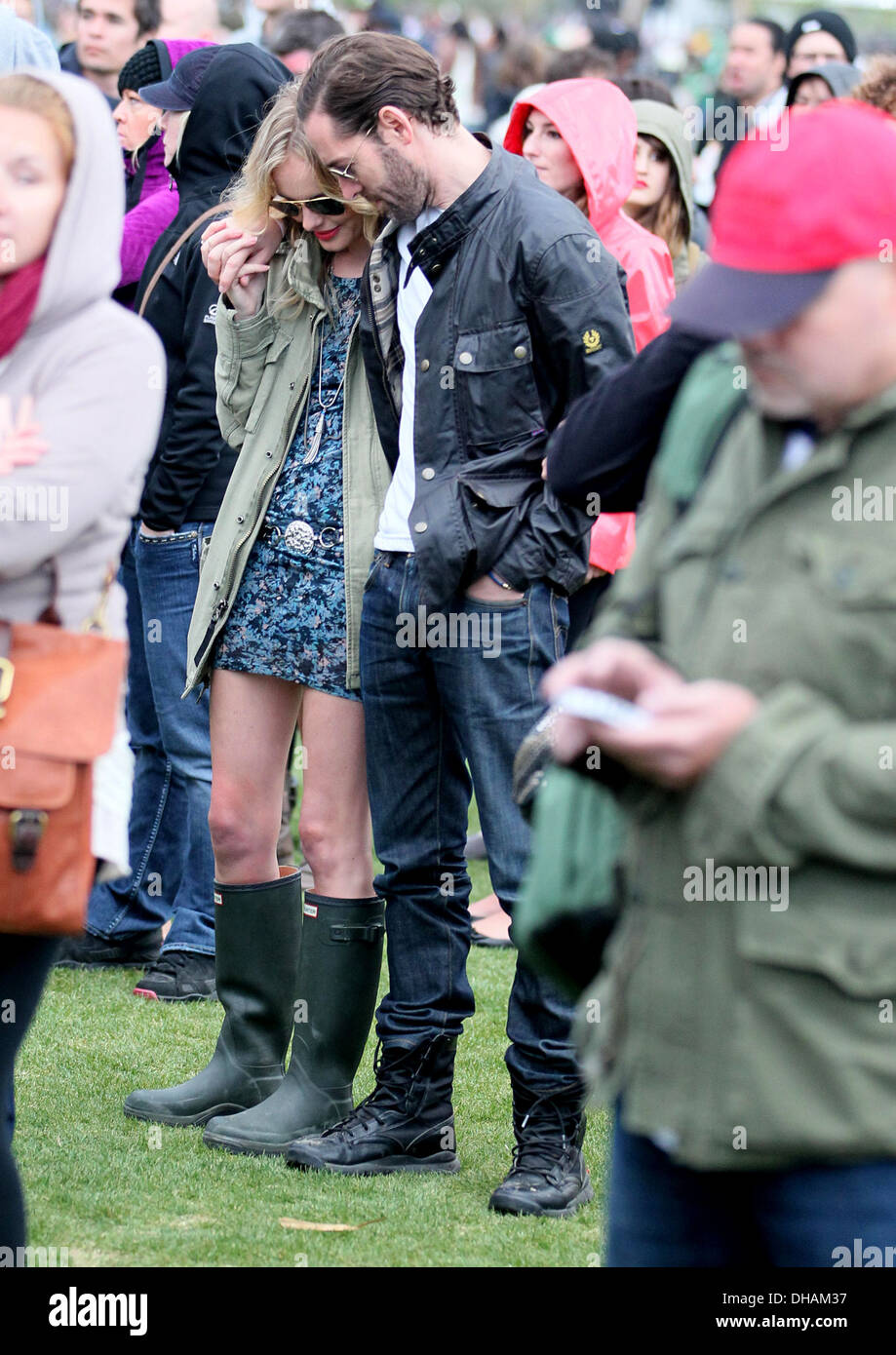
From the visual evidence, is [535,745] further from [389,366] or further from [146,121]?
[146,121]

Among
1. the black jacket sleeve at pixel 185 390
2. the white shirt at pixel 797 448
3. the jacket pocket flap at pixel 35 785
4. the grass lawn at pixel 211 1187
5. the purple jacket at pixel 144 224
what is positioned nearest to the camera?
the white shirt at pixel 797 448

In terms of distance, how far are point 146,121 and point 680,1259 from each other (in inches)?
186

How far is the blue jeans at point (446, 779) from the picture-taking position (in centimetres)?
338

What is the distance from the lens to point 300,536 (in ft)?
12.1

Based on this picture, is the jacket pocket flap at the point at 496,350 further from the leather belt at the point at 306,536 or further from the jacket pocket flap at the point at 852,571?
the jacket pocket flap at the point at 852,571

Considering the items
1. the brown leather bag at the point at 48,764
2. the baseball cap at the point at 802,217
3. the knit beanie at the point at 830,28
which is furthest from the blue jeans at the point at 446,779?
the knit beanie at the point at 830,28

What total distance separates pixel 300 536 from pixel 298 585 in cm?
11

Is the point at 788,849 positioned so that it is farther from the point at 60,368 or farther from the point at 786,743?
the point at 60,368

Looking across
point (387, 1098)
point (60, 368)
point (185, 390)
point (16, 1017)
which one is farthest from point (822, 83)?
point (16, 1017)

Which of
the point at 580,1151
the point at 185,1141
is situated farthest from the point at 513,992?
the point at 185,1141

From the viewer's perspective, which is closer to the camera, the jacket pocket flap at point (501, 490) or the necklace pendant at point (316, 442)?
the jacket pocket flap at point (501, 490)

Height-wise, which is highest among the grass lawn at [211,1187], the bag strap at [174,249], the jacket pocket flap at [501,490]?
the bag strap at [174,249]

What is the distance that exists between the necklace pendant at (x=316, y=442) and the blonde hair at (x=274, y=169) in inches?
15.7

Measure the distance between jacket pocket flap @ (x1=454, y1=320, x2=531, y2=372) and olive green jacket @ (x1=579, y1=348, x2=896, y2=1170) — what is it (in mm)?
1645
